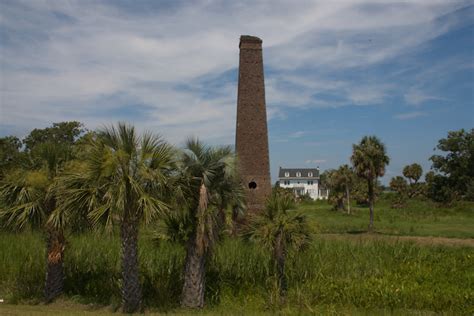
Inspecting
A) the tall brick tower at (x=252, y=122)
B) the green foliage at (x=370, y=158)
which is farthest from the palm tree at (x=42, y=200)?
the green foliage at (x=370, y=158)

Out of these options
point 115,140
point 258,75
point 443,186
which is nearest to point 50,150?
point 115,140

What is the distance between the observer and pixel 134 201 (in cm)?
1005

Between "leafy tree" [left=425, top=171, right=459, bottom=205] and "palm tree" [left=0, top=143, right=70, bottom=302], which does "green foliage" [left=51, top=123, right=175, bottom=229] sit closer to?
"palm tree" [left=0, top=143, right=70, bottom=302]

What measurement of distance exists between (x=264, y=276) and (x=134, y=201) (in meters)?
4.83

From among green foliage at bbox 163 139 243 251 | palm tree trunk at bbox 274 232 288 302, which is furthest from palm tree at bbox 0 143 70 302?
palm tree trunk at bbox 274 232 288 302

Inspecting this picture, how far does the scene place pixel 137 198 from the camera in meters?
9.98

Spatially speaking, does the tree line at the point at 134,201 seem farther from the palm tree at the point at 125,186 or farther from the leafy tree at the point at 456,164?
the leafy tree at the point at 456,164

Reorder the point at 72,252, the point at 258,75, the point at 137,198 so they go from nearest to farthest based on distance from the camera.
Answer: the point at 137,198
the point at 72,252
the point at 258,75

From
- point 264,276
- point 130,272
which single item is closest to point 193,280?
point 130,272

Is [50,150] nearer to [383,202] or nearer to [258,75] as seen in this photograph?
[258,75]

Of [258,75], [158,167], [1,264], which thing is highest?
[258,75]

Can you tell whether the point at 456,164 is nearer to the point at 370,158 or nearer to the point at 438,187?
the point at 438,187

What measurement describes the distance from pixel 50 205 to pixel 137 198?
2.92 metres

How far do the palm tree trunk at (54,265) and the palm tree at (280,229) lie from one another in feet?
16.0
